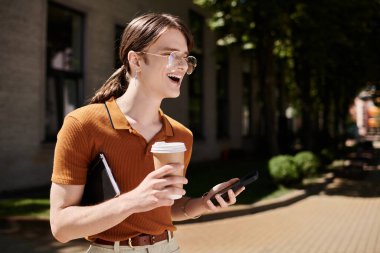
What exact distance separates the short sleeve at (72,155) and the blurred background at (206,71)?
6685 mm

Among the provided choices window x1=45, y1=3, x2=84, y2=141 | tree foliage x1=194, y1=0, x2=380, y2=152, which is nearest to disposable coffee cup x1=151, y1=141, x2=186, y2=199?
window x1=45, y1=3, x2=84, y2=141

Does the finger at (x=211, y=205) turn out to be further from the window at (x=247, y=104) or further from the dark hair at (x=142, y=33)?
the window at (x=247, y=104)

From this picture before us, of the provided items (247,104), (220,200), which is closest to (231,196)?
(220,200)

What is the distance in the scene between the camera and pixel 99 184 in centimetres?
172

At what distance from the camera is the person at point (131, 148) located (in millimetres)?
1562

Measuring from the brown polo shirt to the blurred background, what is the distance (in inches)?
260

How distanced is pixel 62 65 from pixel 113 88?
11551mm

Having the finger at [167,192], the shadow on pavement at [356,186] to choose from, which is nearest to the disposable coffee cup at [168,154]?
the finger at [167,192]

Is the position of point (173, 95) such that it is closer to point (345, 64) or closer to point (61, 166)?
point (61, 166)

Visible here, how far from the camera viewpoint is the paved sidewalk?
22.0ft

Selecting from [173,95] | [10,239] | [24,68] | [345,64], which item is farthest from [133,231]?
[345,64]

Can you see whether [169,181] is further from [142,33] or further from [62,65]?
[62,65]

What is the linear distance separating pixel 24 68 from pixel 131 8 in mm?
6175

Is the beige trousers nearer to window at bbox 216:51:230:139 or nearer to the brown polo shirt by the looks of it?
the brown polo shirt
